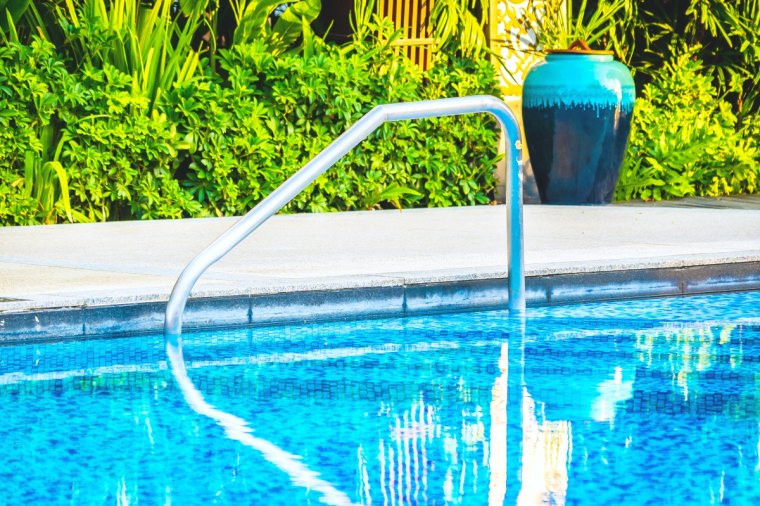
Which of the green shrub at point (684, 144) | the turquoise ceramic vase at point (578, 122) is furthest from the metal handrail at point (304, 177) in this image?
the green shrub at point (684, 144)

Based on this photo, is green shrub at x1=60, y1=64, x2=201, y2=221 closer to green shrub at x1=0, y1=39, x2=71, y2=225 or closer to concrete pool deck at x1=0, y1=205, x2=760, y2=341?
green shrub at x1=0, y1=39, x2=71, y2=225

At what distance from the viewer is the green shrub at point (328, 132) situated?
8492 mm

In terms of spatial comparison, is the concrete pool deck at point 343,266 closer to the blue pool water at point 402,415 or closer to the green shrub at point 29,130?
the blue pool water at point 402,415

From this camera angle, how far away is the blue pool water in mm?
2934

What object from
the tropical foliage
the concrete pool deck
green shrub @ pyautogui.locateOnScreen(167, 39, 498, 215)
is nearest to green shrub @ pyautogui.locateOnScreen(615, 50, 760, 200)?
green shrub @ pyautogui.locateOnScreen(167, 39, 498, 215)

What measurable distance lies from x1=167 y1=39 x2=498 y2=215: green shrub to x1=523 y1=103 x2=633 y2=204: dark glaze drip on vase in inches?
14.1

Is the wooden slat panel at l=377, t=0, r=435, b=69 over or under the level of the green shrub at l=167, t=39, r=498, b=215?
over

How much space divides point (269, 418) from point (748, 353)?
1.82 meters

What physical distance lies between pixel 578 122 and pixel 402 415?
608 cm

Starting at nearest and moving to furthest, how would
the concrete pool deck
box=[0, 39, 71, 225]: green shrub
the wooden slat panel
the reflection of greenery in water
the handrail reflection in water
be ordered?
the handrail reflection in water, the reflection of greenery in water, the concrete pool deck, box=[0, 39, 71, 225]: green shrub, the wooden slat panel

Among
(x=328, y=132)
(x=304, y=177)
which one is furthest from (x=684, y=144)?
(x=304, y=177)

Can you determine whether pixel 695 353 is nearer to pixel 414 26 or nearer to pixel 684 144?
pixel 414 26

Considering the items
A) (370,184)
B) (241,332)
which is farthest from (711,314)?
(370,184)

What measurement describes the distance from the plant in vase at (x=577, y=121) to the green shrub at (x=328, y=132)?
36cm
